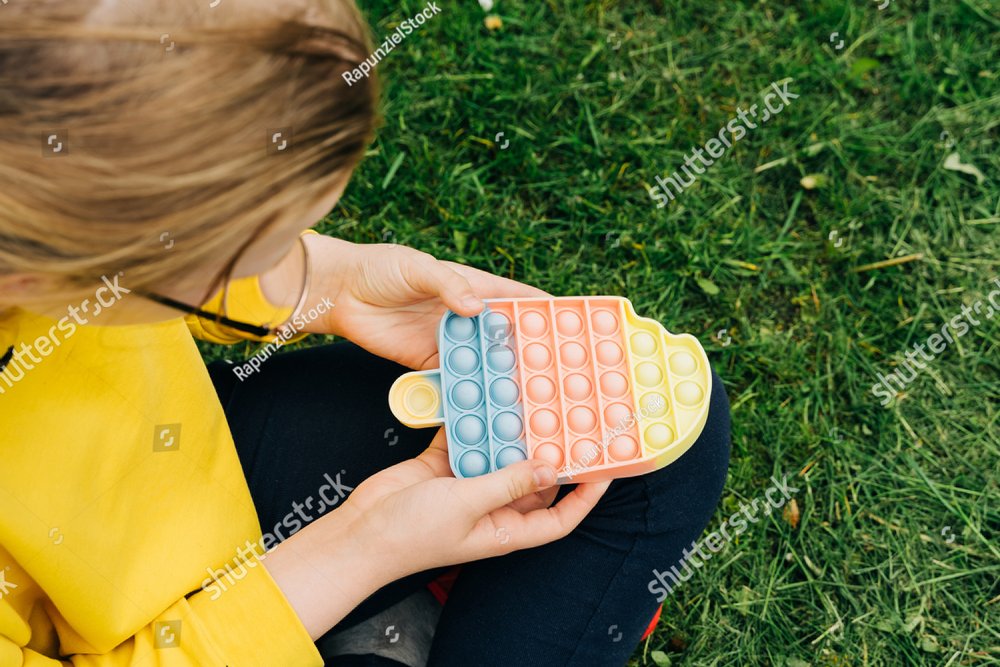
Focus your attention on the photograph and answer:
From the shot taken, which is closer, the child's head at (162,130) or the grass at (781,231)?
the child's head at (162,130)

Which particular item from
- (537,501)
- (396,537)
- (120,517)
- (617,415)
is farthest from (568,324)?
(120,517)

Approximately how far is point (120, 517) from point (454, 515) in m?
0.39

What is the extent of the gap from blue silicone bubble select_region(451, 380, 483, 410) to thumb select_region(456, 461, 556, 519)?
12cm

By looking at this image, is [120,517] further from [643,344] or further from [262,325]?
[643,344]

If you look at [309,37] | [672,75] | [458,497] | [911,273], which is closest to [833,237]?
[911,273]

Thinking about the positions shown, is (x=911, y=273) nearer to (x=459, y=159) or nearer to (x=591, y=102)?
(x=591, y=102)

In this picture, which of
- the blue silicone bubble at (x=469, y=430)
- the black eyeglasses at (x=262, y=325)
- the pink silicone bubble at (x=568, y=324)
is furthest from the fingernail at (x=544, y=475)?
the black eyeglasses at (x=262, y=325)

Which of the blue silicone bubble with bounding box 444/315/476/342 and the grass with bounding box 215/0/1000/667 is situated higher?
the blue silicone bubble with bounding box 444/315/476/342

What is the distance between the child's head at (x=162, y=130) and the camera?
0.58 m

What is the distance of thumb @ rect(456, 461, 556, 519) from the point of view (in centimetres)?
99

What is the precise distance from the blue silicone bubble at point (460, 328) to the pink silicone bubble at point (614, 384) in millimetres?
198

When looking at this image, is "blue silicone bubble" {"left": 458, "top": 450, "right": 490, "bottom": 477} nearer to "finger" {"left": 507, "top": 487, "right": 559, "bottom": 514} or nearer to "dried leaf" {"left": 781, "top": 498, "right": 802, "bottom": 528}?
"finger" {"left": 507, "top": 487, "right": 559, "bottom": 514}

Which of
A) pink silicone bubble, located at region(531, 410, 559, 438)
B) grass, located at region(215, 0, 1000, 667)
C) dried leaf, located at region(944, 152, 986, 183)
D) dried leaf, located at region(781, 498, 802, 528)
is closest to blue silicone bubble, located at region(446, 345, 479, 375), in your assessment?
pink silicone bubble, located at region(531, 410, 559, 438)

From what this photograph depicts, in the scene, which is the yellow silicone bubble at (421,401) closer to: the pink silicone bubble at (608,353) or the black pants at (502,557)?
the black pants at (502,557)
